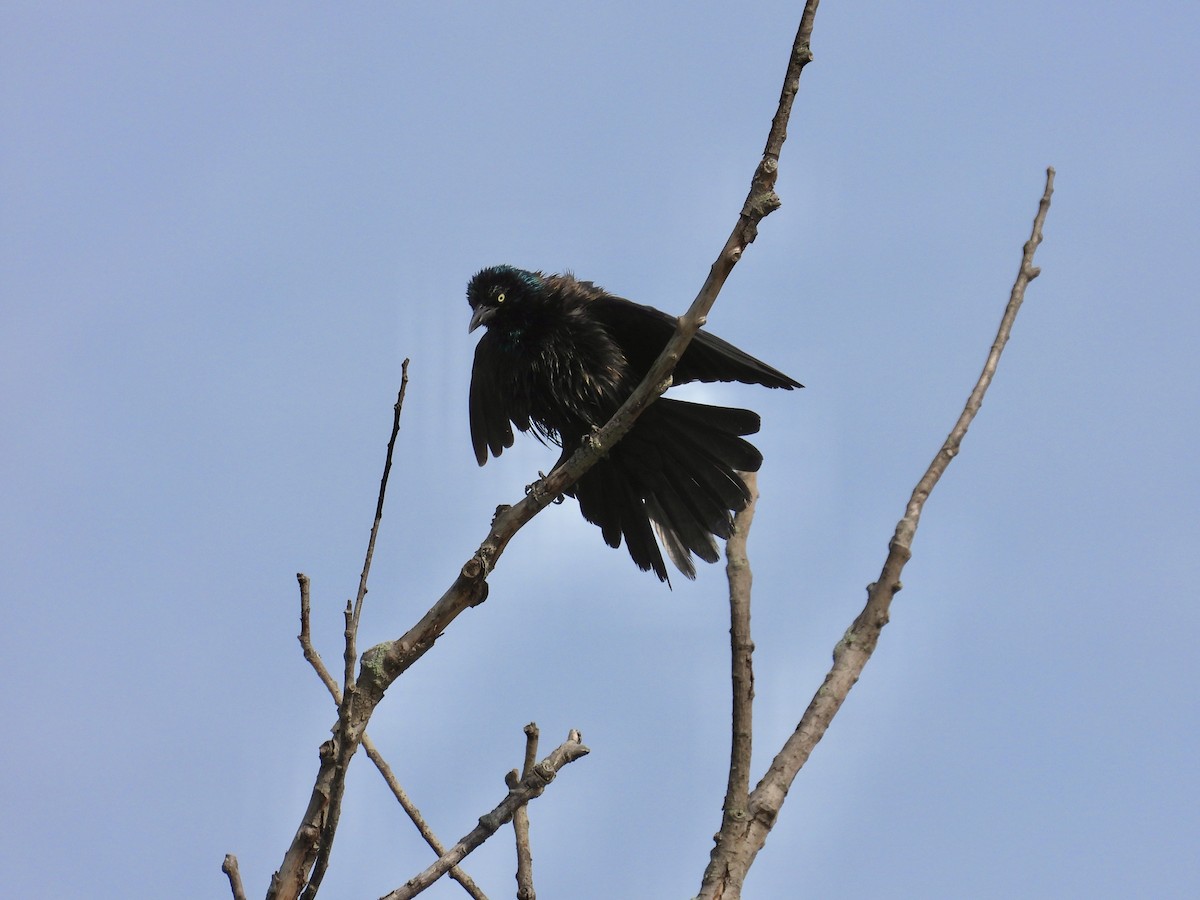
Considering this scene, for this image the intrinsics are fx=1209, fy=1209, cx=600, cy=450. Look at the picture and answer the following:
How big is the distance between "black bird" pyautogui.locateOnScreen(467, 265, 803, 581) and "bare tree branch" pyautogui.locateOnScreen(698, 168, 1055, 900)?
200 centimetres

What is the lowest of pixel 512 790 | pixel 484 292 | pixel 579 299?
pixel 512 790

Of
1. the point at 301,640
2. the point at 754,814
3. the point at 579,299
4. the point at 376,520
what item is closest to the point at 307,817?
the point at 301,640

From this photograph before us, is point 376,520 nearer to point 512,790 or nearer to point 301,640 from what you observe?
point 301,640

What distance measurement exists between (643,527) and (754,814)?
270cm

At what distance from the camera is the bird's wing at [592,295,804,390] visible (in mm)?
5129

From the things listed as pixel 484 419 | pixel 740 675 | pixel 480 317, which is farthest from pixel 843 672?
pixel 484 419

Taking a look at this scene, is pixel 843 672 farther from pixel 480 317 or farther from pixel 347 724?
pixel 480 317

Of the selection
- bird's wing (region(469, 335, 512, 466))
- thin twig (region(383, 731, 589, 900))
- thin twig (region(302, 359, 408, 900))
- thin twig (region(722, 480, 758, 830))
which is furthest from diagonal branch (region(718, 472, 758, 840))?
bird's wing (region(469, 335, 512, 466))

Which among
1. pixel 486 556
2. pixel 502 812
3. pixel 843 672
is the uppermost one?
pixel 486 556

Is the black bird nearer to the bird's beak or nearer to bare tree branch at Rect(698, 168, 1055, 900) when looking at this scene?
the bird's beak

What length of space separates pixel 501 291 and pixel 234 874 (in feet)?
11.6

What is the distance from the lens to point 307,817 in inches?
119

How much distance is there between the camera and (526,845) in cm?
364

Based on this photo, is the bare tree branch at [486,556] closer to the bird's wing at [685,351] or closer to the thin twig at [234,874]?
the thin twig at [234,874]
